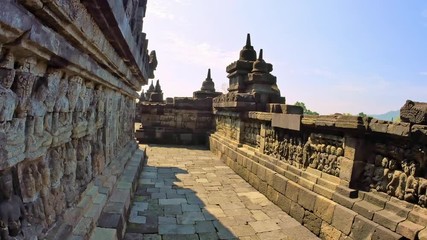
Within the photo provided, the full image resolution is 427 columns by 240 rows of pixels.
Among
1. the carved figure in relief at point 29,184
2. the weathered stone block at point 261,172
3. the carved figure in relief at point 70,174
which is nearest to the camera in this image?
the carved figure in relief at point 29,184

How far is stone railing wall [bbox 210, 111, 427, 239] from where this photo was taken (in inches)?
127

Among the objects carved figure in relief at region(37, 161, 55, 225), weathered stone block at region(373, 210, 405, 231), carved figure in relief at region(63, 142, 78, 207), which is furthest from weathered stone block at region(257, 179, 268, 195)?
carved figure in relief at region(37, 161, 55, 225)

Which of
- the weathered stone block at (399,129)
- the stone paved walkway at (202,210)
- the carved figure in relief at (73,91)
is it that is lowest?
the stone paved walkway at (202,210)

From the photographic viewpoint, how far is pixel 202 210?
16.2ft

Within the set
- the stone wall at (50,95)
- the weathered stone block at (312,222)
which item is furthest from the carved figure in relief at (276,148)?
the stone wall at (50,95)

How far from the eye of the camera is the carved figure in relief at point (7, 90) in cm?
147

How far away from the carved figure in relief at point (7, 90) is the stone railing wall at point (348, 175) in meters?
3.73

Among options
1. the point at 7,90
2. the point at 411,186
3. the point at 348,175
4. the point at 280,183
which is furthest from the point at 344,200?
the point at 7,90

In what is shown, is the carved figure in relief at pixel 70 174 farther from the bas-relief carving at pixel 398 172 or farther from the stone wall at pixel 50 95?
the bas-relief carving at pixel 398 172

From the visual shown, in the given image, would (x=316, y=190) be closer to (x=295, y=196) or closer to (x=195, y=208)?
(x=295, y=196)

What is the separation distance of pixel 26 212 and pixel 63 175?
0.76 metres

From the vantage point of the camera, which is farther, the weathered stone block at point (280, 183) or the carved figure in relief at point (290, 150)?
the carved figure in relief at point (290, 150)

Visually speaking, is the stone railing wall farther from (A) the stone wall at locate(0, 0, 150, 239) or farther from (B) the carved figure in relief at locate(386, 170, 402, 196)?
(A) the stone wall at locate(0, 0, 150, 239)

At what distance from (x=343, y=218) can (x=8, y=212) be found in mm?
3756
